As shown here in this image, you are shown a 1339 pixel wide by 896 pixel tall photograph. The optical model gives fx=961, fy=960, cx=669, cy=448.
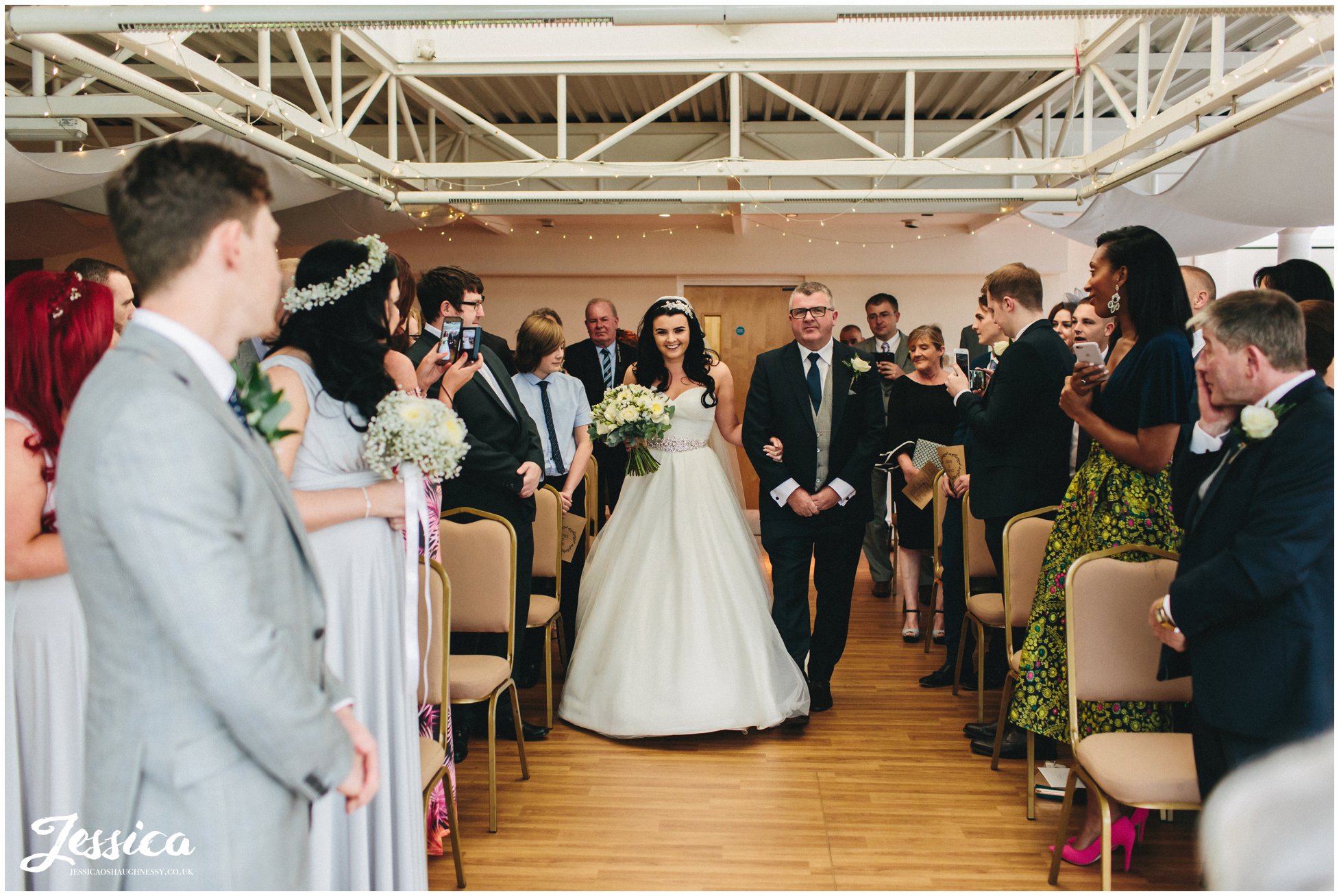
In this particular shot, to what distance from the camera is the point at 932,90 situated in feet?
25.3

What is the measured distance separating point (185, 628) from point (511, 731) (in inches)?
113

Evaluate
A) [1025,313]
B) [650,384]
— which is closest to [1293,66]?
[1025,313]

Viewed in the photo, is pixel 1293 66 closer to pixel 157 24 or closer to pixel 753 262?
pixel 157 24

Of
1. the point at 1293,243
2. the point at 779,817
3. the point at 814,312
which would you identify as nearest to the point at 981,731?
the point at 779,817

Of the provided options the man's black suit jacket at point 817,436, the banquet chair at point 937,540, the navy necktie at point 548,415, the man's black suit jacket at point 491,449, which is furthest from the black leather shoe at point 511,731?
A: the banquet chair at point 937,540

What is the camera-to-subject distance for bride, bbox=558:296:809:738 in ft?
12.6

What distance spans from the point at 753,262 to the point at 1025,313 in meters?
6.21

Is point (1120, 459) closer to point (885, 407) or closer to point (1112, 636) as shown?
point (1112, 636)

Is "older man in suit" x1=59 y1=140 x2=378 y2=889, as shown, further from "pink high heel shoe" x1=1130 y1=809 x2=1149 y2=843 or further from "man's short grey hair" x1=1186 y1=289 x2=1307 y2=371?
"pink high heel shoe" x1=1130 y1=809 x2=1149 y2=843

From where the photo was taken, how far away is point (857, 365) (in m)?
4.02

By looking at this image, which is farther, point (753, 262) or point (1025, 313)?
point (753, 262)

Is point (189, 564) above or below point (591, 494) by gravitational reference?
above

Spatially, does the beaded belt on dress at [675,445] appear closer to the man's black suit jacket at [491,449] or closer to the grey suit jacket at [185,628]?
the man's black suit jacket at [491,449]

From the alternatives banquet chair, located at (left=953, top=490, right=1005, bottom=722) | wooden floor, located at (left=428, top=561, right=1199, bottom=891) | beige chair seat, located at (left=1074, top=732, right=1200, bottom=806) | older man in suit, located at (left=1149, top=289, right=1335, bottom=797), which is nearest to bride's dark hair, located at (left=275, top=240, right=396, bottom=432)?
wooden floor, located at (left=428, top=561, right=1199, bottom=891)
